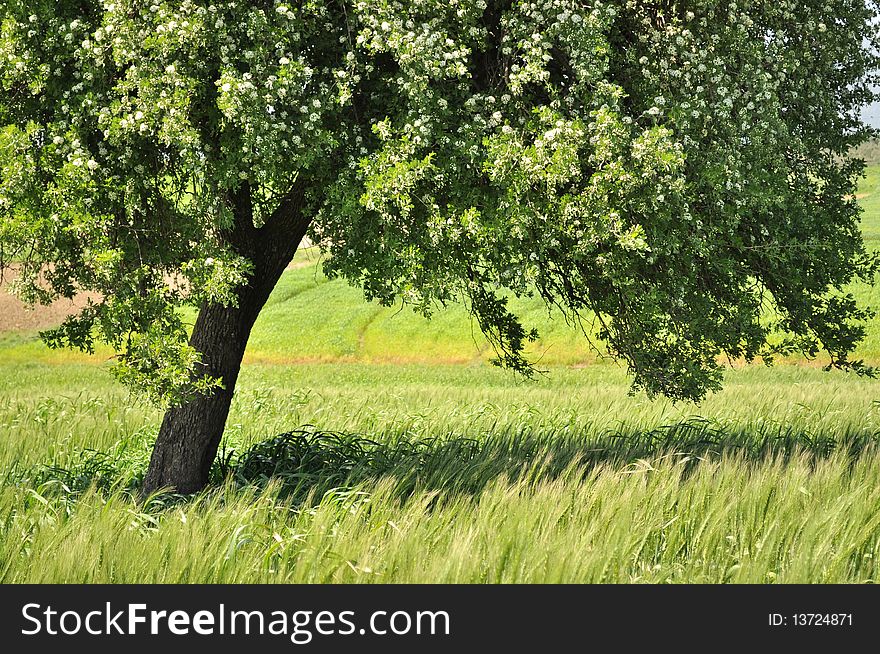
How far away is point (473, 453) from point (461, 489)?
9.27 ft

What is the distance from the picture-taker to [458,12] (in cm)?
808

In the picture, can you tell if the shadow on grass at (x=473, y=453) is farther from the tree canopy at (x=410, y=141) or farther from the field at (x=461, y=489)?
the tree canopy at (x=410, y=141)

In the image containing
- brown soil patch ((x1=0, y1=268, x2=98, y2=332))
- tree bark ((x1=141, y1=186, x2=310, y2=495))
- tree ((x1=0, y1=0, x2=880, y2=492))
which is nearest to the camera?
tree ((x1=0, y1=0, x2=880, y2=492))

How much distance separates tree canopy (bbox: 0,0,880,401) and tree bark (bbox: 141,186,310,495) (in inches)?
62.1

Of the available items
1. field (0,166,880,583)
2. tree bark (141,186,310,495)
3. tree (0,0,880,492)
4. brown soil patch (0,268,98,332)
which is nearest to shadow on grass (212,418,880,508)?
field (0,166,880,583)

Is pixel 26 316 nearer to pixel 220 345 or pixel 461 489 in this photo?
pixel 220 345

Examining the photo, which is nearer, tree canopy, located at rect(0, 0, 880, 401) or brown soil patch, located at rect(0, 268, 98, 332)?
tree canopy, located at rect(0, 0, 880, 401)

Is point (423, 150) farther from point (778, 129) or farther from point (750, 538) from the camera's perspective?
point (750, 538)

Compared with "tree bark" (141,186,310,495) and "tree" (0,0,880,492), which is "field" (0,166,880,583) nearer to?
"tree bark" (141,186,310,495)

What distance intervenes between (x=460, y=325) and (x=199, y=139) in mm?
36692

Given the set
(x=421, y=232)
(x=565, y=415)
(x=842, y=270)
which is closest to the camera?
(x=421, y=232)

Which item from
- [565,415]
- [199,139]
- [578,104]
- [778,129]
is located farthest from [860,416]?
[199,139]

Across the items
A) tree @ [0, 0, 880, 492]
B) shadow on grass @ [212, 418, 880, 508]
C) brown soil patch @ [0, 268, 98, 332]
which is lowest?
shadow on grass @ [212, 418, 880, 508]

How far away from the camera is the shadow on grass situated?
11.4m
